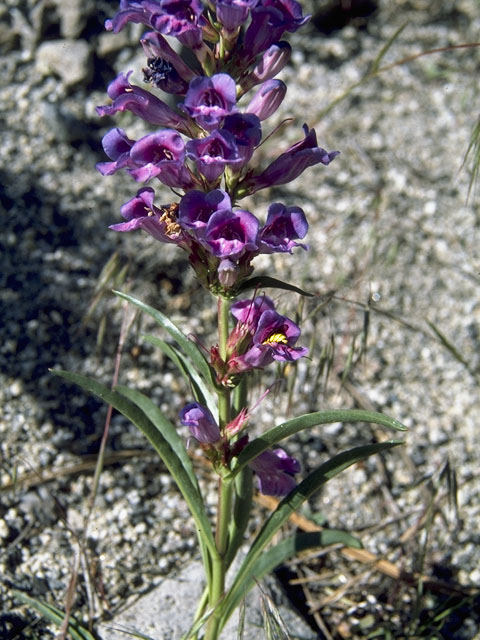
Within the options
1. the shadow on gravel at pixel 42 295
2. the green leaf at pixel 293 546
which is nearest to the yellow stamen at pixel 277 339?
the green leaf at pixel 293 546

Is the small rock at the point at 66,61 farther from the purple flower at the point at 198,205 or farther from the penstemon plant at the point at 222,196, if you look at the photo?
the purple flower at the point at 198,205

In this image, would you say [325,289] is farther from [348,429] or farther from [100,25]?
[100,25]

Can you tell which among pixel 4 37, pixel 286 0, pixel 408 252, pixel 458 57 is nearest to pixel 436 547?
pixel 408 252

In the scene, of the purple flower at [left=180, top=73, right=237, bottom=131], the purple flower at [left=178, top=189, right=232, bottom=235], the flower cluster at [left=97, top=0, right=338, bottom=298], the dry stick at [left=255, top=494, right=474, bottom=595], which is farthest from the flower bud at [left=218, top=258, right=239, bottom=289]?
the dry stick at [left=255, top=494, right=474, bottom=595]

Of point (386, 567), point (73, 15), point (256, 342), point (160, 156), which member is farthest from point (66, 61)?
point (386, 567)

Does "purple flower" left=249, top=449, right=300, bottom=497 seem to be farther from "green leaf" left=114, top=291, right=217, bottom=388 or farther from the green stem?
"green leaf" left=114, top=291, right=217, bottom=388

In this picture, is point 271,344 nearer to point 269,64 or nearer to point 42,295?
point 269,64
